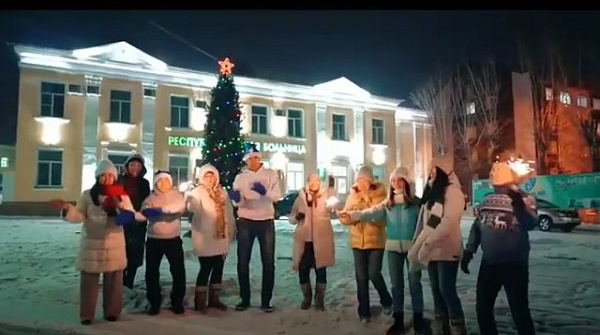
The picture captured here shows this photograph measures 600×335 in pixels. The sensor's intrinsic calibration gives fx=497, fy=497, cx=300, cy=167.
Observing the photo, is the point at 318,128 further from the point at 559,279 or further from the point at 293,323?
the point at 293,323

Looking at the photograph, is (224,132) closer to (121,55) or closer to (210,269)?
(210,269)

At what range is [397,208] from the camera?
419 centimetres

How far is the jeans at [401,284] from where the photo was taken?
4039 mm

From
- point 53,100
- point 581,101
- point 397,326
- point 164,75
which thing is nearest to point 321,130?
point 164,75

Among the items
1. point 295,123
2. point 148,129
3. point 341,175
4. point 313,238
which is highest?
point 295,123

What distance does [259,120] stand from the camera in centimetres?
2253

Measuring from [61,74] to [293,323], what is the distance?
17.6 m

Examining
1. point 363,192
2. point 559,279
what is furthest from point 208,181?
point 559,279

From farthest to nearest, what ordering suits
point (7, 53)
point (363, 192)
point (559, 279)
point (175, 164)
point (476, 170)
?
point (476, 170) → point (175, 164) → point (7, 53) → point (559, 279) → point (363, 192)

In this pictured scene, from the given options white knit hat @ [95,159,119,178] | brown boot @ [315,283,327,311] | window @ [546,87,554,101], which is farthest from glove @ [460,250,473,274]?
window @ [546,87,554,101]

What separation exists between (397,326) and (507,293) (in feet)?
3.10

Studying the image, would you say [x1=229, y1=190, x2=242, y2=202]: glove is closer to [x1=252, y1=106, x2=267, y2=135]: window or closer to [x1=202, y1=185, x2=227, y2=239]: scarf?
[x1=202, y1=185, x2=227, y2=239]: scarf

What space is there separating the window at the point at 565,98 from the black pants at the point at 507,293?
22773 millimetres

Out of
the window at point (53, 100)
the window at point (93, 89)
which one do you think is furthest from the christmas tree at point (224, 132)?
the window at point (53, 100)
